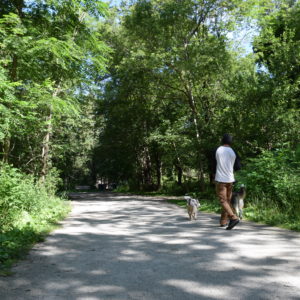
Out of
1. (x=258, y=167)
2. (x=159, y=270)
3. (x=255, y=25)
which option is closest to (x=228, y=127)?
(x=258, y=167)

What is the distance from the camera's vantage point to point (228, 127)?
1562 centimetres

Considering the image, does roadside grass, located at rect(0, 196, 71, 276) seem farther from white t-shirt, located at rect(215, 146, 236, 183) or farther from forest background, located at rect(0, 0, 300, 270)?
white t-shirt, located at rect(215, 146, 236, 183)

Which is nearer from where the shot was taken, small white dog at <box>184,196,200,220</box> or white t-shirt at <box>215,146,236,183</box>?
white t-shirt at <box>215,146,236,183</box>

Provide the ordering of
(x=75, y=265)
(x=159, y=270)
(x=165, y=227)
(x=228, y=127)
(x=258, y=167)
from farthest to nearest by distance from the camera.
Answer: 1. (x=228, y=127)
2. (x=258, y=167)
3. (x=165, y=227)
4. (x=75, y=265)
5. (x=159, y=270)

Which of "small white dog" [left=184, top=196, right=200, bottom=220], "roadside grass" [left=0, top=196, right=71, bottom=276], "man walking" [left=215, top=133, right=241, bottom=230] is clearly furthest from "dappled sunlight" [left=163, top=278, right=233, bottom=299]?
"small white dog" [left=184, top=196, right=200, bottom=220]

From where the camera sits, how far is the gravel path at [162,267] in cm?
343

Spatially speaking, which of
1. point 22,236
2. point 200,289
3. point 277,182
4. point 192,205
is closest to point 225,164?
point 192,205

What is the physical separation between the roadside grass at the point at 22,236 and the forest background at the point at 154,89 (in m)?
0.04

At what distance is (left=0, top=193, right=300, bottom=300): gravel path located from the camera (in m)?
3.43

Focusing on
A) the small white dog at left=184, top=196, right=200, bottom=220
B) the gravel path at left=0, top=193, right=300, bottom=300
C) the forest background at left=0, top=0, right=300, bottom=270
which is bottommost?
the gravel path at left=0, top=193, right=300, bottom=300

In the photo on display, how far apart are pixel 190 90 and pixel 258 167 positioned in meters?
9.50

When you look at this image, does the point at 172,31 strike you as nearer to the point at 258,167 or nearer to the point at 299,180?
the point at 258,167

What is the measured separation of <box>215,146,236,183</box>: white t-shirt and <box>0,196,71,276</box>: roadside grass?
4.22m

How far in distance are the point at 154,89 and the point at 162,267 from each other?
18294 mm
